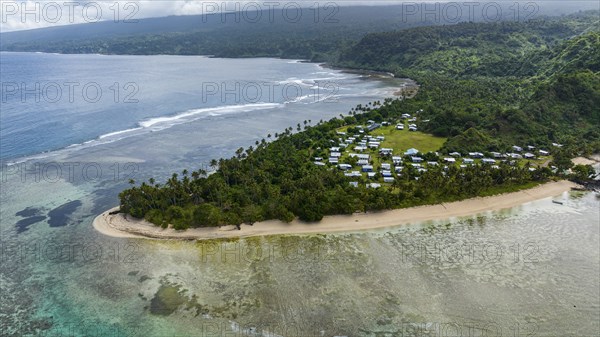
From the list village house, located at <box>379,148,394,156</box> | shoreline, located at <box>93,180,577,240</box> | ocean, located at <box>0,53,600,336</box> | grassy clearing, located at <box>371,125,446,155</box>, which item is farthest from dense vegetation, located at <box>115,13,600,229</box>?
village house, located at <box>379,148,394,156</box>

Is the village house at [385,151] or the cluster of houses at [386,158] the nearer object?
the cluster of houses at [386,158]

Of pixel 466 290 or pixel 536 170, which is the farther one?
pixel 536 170

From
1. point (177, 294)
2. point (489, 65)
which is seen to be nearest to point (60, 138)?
point (177, 294)

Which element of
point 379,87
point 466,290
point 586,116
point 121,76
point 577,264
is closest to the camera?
point 466,290

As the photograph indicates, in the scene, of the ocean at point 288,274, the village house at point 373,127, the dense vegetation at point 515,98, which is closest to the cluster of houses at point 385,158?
the dense vegetation at point 515,98

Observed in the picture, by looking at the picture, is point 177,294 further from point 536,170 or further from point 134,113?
point 134,113

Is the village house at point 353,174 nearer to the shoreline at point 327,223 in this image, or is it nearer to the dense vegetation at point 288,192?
the dense vegetation at point 288,192
